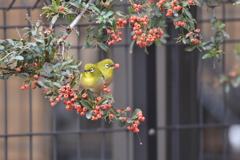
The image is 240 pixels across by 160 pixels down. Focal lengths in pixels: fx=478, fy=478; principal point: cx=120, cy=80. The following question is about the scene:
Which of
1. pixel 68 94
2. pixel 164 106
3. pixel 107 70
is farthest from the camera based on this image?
pixel 164 106

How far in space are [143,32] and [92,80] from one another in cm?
27

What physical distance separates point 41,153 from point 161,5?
221 centimetres

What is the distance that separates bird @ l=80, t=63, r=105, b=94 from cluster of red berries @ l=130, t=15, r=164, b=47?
177 millimetres

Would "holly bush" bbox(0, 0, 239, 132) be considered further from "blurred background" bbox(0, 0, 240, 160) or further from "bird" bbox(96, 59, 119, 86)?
"blurred background" bbox(0, 0, 240, 160)

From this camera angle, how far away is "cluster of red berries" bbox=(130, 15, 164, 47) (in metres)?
1.36

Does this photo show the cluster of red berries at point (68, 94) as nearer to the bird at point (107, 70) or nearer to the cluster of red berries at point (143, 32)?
the bird at point (107, 70)

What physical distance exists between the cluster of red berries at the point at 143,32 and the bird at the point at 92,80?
18 centimetres

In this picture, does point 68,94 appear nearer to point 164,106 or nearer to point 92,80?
point 92,80

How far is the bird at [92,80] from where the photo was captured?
3.97ft

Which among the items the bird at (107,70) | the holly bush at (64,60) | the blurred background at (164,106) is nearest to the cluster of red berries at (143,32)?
the holly bush at (64,60)

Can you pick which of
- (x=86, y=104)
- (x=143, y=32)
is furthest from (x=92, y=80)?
(x=143, y=32)

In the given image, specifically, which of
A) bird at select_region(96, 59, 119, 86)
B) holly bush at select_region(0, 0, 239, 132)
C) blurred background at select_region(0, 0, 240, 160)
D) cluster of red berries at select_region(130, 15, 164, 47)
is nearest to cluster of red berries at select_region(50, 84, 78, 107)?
holly bush at select_region(0, 0, 239, 132)

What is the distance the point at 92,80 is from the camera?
121 cm

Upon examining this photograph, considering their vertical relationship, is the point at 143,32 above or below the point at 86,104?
above
